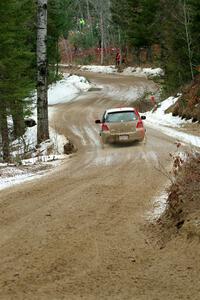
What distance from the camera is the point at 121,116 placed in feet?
67.7

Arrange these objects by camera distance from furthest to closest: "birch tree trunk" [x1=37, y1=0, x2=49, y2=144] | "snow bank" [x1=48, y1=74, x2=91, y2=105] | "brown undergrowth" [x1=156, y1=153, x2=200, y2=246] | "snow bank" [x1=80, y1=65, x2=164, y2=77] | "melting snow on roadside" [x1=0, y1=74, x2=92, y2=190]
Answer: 1. "snow bank" [x1=80, y1=65, x2=164, y2=77]
2. "snow bank" [x1=48, y1=74, x2=91, y2=105]
3. "birch tree trunk" [x1=37, y1=0, x2=49, y2=144]
4. "melting snow on roadside" [x1=0, y1=74, x2=92, y2=190]
5. "brown undergrowth" [x1=156, y1=153, x2=200, y2=246]

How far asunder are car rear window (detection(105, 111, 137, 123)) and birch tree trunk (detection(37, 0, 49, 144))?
2562mm

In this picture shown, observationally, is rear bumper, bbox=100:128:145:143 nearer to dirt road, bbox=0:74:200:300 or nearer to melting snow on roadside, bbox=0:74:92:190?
melting snow on roadside, bbox=0:74:92:190

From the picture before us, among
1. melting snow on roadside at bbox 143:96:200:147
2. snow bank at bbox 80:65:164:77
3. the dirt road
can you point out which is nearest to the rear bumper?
melting snow on roadside at bbox 143:96:200:147

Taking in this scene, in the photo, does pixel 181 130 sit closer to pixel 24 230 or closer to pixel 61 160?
pixel 61 160

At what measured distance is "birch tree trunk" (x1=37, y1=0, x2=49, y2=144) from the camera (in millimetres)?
19297

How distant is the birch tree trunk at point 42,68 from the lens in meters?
19.3

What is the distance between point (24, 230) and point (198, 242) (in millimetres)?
2678

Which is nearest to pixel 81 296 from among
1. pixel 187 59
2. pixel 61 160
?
pixel 61 160

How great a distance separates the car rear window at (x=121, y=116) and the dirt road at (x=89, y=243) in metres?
7.31

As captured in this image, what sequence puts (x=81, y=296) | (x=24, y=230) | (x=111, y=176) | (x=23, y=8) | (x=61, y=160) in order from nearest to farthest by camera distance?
(x=81, y=296) → (x=24, y=230) → (x=111, y=176) → (x=61, y=160) → (x=23, y=8)

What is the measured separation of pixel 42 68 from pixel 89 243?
13807mm

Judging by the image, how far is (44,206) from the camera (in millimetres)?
9008

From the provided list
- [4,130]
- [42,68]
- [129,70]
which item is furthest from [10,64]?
[129,70]
